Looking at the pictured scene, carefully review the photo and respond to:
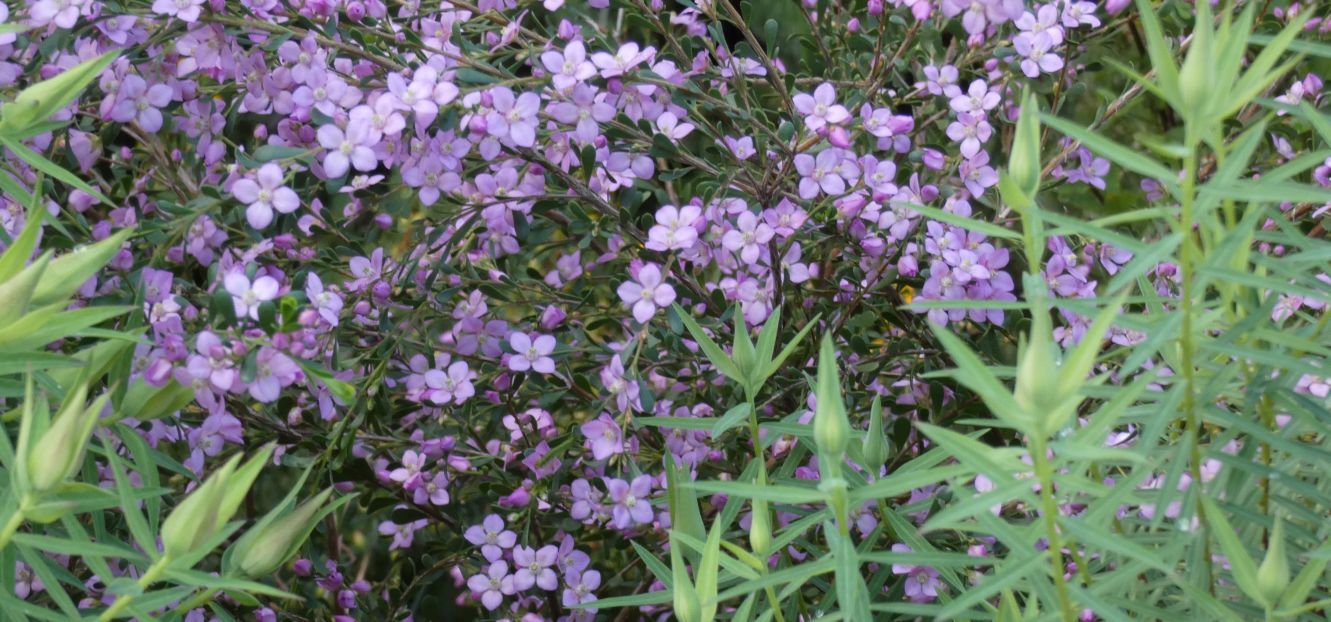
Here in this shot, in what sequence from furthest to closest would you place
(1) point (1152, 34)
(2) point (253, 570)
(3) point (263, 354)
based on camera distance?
1. (3) point (263, 354)
2. (2) point (253, 570)
3. (1) point (1152, 34)

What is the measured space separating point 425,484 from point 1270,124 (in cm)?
82

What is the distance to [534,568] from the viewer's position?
110 centimetres

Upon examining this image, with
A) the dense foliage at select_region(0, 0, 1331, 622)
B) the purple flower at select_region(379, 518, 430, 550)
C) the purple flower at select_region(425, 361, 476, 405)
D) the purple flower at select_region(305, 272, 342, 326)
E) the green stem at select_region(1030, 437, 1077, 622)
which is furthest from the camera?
the purple flower at select_region(379, 518, 430, 550)

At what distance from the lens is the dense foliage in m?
0.79

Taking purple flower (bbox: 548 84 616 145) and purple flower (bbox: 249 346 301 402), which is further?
purple flower (bbox: 548 84 616 145)

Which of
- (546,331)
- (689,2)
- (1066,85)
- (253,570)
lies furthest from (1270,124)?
(253,570)

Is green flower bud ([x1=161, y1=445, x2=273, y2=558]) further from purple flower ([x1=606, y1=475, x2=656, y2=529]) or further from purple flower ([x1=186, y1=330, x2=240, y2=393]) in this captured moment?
purple flower ([x1=606, y1=475, x2=656, y2=529])

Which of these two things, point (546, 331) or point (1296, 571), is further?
point (546, 331)

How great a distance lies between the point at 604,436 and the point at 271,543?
38cm

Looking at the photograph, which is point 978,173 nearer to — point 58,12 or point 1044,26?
point 1044,26

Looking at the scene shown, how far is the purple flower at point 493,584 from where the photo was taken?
109 cm

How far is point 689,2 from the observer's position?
1.13m

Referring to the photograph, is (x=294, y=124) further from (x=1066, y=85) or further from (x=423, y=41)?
(x=1066, y=85)

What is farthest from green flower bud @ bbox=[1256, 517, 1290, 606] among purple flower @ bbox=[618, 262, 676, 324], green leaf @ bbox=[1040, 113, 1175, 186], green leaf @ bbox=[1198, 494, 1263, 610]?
purple flower @ bbox=[618, 262, 676, 324]
